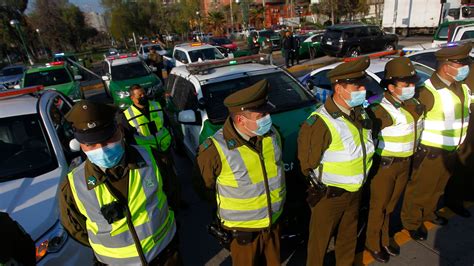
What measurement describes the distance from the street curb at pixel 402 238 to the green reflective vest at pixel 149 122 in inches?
98.0

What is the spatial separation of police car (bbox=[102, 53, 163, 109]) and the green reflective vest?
5000mm

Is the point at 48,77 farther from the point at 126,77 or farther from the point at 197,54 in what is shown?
the point at 197,54

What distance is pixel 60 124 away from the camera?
3.81 meters

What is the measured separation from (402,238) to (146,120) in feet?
10.8

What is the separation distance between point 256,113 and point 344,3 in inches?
1648

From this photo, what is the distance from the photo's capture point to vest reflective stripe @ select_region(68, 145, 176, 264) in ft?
5.82

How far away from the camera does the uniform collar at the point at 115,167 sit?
5.76ft

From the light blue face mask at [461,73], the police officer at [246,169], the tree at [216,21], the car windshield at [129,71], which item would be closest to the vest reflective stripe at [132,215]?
the police officer at [246,169]

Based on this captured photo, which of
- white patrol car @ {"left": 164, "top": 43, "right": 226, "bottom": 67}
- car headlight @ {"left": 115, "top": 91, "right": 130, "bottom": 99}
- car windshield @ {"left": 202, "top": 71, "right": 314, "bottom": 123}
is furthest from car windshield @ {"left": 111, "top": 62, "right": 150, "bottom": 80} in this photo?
car windshield @ {"left": 202, "top": 71, "right": 314, "bottom": 123}

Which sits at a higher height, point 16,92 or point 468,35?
point 16,92

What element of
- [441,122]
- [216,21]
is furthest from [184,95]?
[216,21]

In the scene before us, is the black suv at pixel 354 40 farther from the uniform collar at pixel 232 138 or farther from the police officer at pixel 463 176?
the uniform collar at pixel 232 138

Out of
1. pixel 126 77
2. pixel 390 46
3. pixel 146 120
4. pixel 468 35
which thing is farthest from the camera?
pixel 390 46

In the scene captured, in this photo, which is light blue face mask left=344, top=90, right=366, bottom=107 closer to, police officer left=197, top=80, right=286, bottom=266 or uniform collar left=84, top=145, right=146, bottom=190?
police officer left=197, top=80, right=286, bottom=266
